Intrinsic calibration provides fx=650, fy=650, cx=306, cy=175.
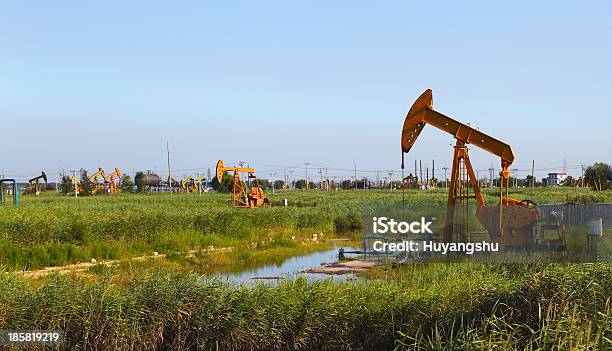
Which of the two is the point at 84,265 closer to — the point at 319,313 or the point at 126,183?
the point at 319,313

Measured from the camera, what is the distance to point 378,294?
774cm

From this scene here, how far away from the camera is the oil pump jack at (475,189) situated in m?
12.9

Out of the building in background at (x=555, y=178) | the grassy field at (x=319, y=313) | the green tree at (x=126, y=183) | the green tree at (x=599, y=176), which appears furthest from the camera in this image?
the building in background at (x=555, y=178)

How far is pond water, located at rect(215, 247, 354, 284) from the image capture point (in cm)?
1288

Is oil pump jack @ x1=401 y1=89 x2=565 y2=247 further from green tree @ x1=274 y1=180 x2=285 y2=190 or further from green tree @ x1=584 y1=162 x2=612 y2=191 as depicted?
green tree @ x1=274 y1=180 x2=285 y2=190

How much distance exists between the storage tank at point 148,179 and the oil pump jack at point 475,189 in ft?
192

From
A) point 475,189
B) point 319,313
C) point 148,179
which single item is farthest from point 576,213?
point 148,179

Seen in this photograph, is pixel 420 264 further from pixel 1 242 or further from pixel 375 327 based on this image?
pixel 1 242

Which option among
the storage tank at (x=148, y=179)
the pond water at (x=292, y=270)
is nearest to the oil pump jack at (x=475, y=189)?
the pond water at (x=292, y=270)

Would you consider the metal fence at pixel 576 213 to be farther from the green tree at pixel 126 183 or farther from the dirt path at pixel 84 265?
the green tree at pixel 126 183

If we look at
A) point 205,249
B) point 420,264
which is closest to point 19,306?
point 420,264

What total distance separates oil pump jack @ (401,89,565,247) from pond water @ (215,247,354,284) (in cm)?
287

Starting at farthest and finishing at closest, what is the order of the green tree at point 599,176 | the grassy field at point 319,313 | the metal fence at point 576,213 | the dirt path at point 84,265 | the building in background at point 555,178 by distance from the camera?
1. the building in background at point 555,178
2. the green tree at point 599,176
3. the metal fence at point 576,213
4. the dirt path at point 84,265
5. the grassy field at point 319,313

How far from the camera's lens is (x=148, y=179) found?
72500 millimetres
